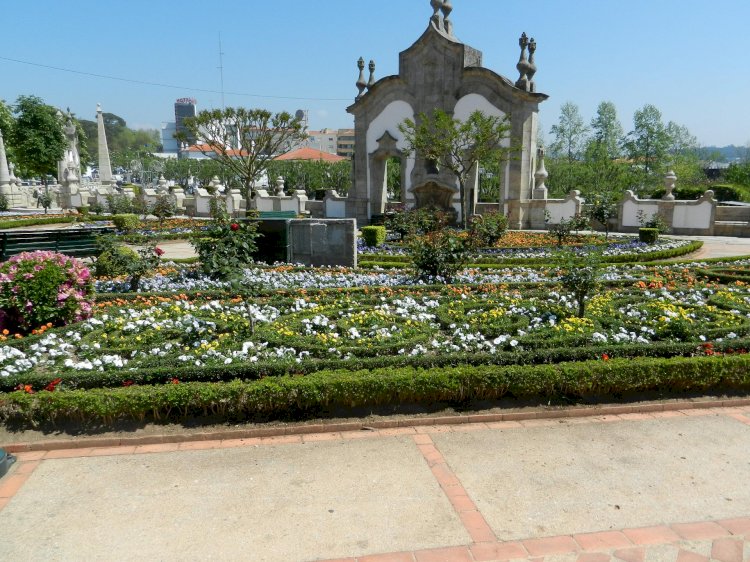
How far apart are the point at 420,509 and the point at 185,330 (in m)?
3.99

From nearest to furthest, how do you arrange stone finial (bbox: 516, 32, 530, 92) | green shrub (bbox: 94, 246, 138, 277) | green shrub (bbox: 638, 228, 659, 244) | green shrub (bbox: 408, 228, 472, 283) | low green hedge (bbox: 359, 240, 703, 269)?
green shrub (bbox: 408, 228, 472, 283), green shrub (bbox: 94, 246, 138, 277), low green hedge (bbox: 359, 240, 703, 269), green shrub (bbox: 638, 228, 659, 244), stone finial (bbox: 516, 32, 530, 92)

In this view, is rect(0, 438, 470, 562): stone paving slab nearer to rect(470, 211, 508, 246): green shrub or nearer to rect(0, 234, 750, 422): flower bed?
rect(0, 234, 750, 422): flower bed

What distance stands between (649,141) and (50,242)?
5277 centimetres

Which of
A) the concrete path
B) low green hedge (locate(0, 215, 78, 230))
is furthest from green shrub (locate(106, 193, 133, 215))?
the concrete path

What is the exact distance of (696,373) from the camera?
612cm

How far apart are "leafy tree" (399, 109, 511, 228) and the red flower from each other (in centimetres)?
1619

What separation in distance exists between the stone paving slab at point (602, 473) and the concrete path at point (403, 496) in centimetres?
2

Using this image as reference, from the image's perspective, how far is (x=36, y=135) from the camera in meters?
46.1

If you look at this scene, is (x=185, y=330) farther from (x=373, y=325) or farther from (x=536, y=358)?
(x=536, y=358)

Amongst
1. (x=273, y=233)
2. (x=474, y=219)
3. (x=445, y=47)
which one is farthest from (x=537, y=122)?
(x=273, y=233)

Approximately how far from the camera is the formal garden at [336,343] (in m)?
5.52

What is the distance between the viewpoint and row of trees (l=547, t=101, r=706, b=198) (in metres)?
42.4

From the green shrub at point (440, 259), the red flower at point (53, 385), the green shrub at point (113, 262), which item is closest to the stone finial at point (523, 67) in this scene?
the green shrub at point (440, 259)

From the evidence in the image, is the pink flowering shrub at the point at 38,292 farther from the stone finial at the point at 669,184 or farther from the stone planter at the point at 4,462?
the stone finial at the point at 669,184
